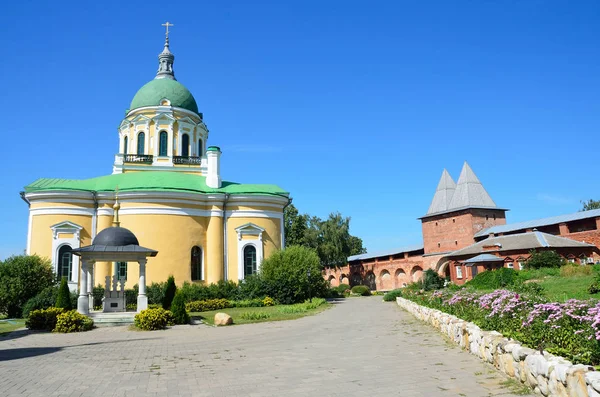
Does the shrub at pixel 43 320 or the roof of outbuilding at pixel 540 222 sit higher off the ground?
the roof of outbuilding at pixel 540 222

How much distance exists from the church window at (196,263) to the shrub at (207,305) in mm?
4192

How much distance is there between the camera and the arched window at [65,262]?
26.4 metres

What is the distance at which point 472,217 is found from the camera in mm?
40969

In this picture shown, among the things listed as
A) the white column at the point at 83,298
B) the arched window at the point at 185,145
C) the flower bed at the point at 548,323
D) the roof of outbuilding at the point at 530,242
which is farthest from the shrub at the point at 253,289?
the roof of outbuilding at the point at 530,242

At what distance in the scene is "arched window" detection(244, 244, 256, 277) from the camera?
95.6 ft

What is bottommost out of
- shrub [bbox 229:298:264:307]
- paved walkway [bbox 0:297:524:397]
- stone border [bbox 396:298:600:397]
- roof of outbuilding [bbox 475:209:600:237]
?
paved walkway [bbox 0:297:524:397]

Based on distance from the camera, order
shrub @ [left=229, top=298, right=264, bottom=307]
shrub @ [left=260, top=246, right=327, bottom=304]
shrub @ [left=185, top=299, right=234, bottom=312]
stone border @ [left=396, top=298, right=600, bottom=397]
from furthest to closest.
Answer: shrub @ [left=260, top=246, right=327, bottom=304], shrub @ [left=229, top=298, right=264, bottom=307], shrub @ [left=185, top=299, right=234, bottom=312], stone border @ [left=396, top=298, right=600, bottom=397]

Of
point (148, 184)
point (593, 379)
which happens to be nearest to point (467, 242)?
point (148, 184)

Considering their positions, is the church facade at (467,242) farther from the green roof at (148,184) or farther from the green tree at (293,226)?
the green roof at (148,184)

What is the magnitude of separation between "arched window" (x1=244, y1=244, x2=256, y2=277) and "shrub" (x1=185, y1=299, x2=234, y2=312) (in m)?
4.52

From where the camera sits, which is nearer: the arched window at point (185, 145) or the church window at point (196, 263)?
the church window at point (196, 263)

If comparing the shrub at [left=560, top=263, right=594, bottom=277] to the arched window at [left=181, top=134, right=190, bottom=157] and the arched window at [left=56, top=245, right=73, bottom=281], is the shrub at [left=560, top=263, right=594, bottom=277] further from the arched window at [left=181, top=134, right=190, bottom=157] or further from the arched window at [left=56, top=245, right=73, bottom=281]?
the arched window at [left=56, top=245, right=73, bottom=281]

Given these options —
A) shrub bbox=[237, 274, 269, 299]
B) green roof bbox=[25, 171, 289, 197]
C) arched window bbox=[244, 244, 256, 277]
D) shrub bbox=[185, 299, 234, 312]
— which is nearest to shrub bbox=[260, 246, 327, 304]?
shrub bbox=[237, 274, 269, 299]

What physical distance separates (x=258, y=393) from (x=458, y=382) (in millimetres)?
2920
